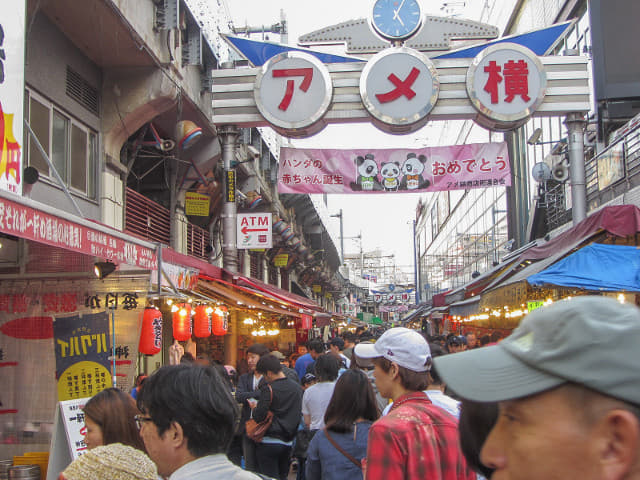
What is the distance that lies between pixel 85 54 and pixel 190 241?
22.4ft

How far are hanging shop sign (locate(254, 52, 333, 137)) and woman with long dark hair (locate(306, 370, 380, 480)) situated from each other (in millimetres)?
10654

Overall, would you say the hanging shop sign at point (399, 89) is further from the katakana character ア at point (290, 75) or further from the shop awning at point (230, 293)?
the shop awning at point (230, 293)

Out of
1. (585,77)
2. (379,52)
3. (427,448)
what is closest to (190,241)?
(379,52)

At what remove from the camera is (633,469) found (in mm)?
1127

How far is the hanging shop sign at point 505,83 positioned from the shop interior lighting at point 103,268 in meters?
10.5

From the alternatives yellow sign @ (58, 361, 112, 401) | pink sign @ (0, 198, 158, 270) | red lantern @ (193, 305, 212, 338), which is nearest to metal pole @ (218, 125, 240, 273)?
red lantern @ (193, 305, 212, 338)

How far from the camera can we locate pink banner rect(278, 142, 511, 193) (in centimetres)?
1505

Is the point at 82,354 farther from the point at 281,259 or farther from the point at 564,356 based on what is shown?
the point at 281,259

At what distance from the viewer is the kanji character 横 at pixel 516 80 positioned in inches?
583

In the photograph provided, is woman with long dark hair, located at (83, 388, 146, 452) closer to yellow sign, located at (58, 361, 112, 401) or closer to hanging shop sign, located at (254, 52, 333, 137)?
yellow sign, located at (58, 361, 112, 401)

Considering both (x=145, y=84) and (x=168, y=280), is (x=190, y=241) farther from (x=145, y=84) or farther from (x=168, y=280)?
(x=168, y=280)

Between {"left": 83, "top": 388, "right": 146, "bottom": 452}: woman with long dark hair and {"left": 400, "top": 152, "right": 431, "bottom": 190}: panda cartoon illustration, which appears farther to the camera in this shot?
{"left": 400, "top": 152, "right": 431, "bottom": 190}: panda cartoon illustration

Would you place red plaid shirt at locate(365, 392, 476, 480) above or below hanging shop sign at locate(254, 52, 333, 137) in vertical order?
below

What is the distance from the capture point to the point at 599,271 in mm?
7621
